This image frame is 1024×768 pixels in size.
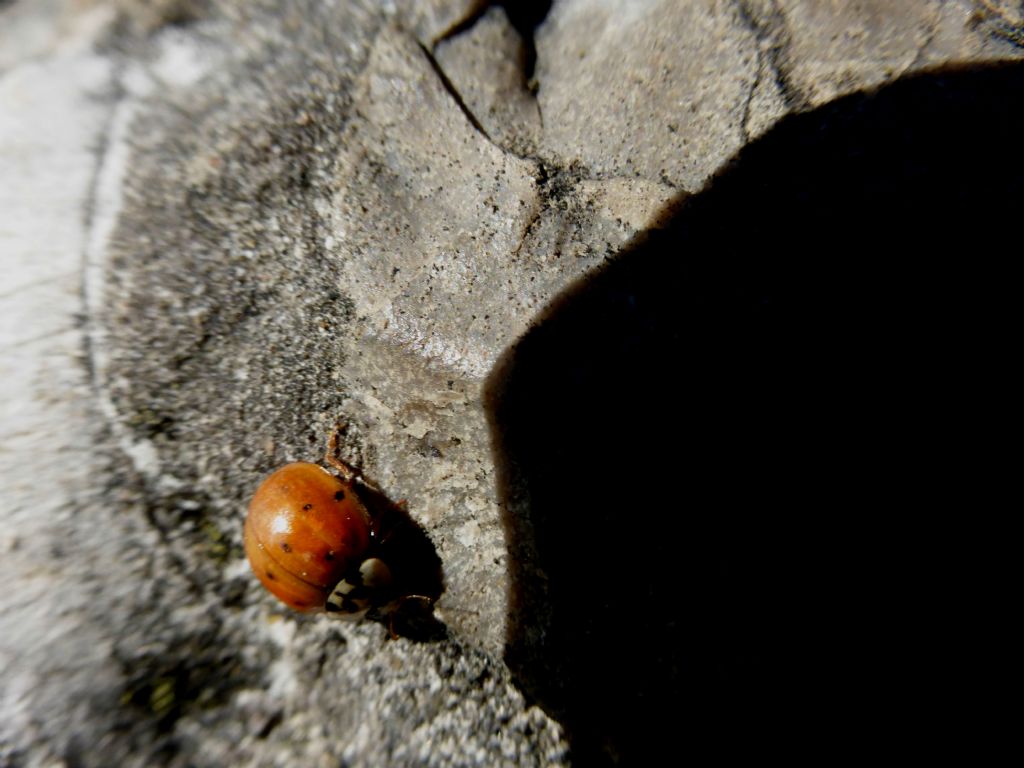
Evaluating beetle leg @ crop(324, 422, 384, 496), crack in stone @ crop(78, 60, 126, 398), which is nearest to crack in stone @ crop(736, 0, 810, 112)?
beetle leg @ crop(324, 422, 384, 496)

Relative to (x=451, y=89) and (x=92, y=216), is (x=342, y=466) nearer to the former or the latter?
(x=92, y=216)

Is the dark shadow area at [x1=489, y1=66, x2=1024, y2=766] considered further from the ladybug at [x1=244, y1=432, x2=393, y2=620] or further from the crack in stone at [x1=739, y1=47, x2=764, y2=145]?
the ladybug at [x1=244, y1=432, x2=393, y2=620]

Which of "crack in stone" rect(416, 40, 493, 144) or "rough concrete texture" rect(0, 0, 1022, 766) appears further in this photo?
"crack in stone" rect(416, 40, 493, 144)

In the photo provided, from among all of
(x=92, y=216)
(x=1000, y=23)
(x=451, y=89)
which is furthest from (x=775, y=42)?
(x=92, y=216)

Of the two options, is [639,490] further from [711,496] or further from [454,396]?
[454,396]

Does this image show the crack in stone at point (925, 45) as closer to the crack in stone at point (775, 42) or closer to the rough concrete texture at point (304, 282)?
the rough concrete texture at point (304, 282)

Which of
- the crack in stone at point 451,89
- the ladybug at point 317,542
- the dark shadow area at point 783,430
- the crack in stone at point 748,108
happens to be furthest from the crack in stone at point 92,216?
the crack in stone at point 748,108
